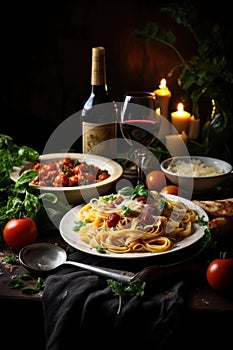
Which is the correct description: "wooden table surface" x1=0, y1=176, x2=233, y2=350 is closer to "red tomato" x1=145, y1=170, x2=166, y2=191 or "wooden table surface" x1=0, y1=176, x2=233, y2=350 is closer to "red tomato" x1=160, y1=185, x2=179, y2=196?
"red tomato" x1=160, y1=185, x2=179, y2=196

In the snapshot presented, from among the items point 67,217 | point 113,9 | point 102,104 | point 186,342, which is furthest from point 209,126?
point 186,342

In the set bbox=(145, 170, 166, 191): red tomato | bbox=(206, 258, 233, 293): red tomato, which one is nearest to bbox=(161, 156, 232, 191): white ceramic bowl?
bbox=(145, 170, 166, 191): red tomato

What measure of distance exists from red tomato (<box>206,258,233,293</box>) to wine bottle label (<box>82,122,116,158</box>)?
86 centimetres

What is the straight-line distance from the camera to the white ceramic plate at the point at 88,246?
1.40 metres

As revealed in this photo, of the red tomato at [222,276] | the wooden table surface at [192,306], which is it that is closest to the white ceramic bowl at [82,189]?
the wooden table surface at [192,306]

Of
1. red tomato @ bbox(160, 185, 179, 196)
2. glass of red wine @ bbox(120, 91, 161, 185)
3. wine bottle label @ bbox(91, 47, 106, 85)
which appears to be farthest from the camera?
wine bottle label @ bbox(91, 47, 106, 85)

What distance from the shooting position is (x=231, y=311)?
1.26m

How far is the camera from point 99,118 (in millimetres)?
2096

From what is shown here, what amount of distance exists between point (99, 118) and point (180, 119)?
54 cm

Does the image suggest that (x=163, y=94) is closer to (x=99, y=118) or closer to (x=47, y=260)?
(x=99, y=118)

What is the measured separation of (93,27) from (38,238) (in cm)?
125

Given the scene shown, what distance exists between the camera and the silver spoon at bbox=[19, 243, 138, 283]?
1364mm

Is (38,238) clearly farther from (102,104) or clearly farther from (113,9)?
(113,9)

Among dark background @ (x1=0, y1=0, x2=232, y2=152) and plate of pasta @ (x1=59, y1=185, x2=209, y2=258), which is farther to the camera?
dark background @ (x1=0, y1=0, x2=232, y2=152)
